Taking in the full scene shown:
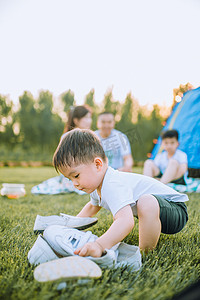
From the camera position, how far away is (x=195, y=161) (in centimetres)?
321

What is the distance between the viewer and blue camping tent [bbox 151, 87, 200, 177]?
10.4 feet

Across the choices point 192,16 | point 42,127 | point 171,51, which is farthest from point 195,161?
point 42,127

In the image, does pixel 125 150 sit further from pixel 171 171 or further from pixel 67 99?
pixel 67 99

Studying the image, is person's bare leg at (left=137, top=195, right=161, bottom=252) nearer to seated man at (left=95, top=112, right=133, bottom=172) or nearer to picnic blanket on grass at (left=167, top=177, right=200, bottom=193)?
picnic blanket on grass at (left=167, top=177, right=200, bottom=193)

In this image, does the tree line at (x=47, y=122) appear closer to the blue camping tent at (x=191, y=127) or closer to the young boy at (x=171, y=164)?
→ the blue camping tent at (x=191, y=127)

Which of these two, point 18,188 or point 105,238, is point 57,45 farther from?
point 105,238

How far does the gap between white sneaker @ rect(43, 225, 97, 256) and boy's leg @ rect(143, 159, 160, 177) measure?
224 cm

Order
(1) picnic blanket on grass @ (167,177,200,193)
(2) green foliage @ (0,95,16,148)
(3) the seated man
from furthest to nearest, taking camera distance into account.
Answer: (2) green foliage @ (0,95,16,148) < (3) the seated man < (1) picnic blanket on grass @ (167,177,200,193)

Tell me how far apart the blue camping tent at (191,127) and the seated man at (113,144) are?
769 millimetres

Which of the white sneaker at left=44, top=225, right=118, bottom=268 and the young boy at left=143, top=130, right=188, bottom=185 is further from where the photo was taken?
the young boy at left=143, top=130, right=188, bottom=185

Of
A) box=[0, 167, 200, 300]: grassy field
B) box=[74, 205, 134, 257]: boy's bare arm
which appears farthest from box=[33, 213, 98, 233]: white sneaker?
box=[74, 205, 134, 257]: boy's bare arm

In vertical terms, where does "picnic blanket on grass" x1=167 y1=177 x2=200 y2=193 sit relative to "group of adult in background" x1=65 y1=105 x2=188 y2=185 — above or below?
below

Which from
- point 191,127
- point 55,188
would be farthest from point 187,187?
point 55,188

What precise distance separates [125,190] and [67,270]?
1.16 ft
